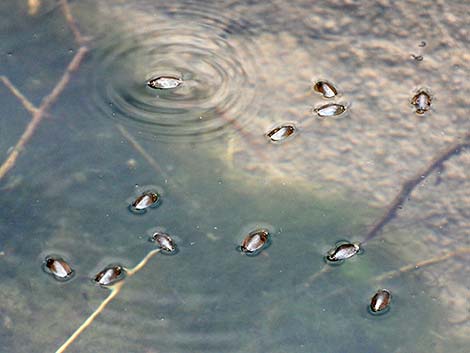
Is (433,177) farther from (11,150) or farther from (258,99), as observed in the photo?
(11,150)

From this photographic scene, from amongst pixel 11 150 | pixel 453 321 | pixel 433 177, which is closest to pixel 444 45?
pixel 433 177

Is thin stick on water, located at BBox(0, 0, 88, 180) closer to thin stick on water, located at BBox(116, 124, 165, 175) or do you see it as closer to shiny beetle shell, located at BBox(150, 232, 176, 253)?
thin stick on water, located at BBox(116, 124, 165, 175)

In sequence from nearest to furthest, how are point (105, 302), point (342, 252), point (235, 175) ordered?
point (105, 302) → point (342, 252) → point (235, 175)

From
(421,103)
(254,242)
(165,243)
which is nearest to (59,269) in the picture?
(165,243)

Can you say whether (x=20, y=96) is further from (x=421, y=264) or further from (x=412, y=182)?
(x=421, y=264)

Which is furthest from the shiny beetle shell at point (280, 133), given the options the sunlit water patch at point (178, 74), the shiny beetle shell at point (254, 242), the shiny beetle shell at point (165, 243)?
the shiny beetle shell at point (165, 243)
